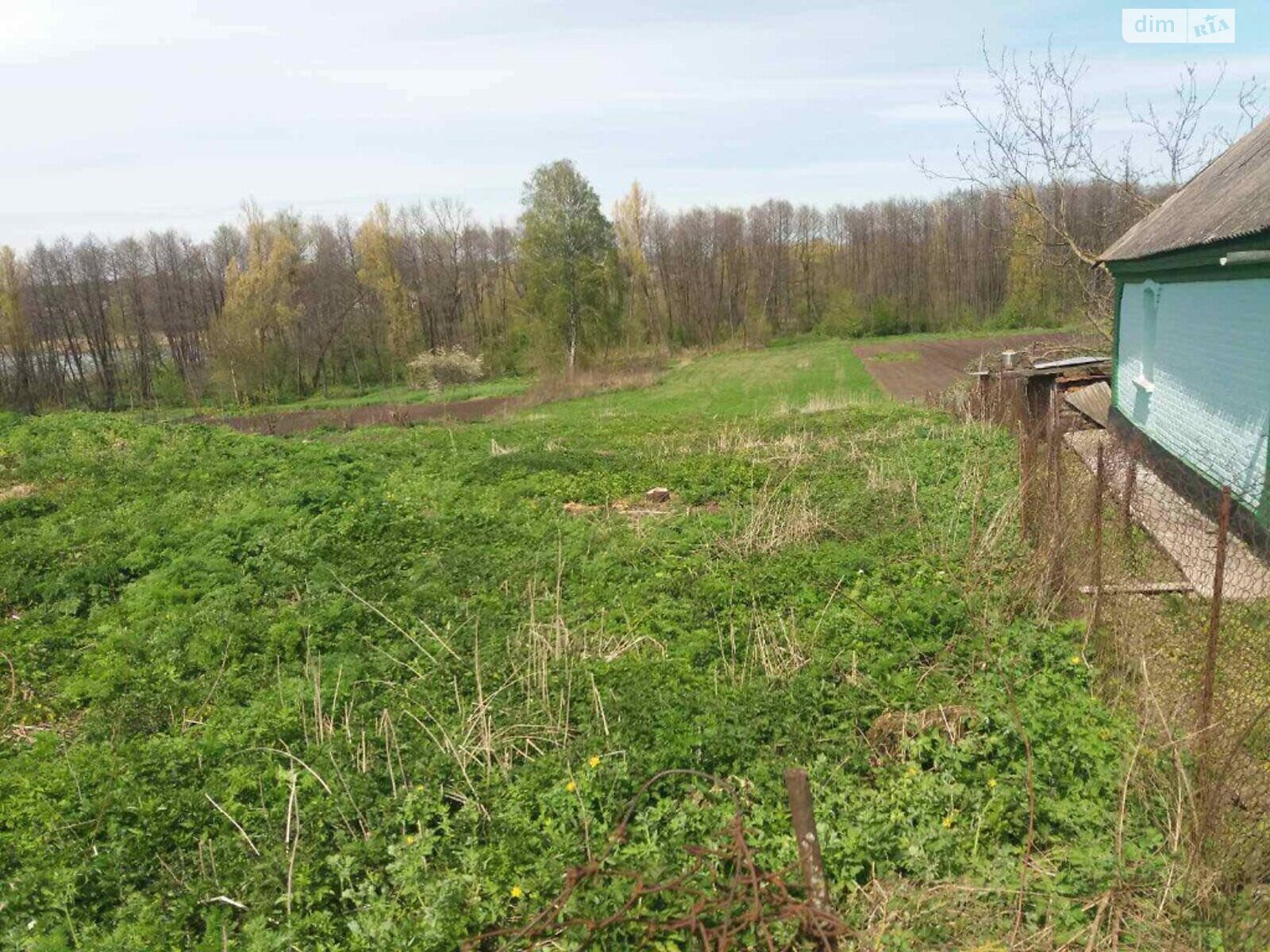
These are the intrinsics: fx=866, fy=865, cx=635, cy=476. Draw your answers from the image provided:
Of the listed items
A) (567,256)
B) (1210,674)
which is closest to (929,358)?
(567,256)

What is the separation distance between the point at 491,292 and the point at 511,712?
5874 cm

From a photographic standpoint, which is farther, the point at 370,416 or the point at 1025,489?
the point at 370,416

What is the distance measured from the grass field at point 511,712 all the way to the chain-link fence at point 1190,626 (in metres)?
0.26

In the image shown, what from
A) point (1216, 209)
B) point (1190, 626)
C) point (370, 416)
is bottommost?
point (1190, 626)

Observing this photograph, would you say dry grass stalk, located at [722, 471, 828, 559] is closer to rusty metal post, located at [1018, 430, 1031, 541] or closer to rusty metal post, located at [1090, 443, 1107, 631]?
rusty metal post, located at [1018, 430, 1031, 541]

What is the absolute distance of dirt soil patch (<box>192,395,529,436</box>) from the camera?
28891 millimetres

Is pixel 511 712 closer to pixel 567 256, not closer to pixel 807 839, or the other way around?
pixel 807 839

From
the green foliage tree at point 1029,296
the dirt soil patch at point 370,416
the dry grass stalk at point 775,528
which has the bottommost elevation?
the dirt soil patch at point 370,416

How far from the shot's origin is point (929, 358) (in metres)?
41.9

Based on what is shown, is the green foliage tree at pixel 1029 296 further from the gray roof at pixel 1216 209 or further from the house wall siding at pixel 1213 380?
the house wall siding at pixel 1213 380

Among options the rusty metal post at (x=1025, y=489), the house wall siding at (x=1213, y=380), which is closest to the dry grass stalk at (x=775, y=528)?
the rusty metal post at (x=1025, y=489)

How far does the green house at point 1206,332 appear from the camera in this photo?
845 centimetres

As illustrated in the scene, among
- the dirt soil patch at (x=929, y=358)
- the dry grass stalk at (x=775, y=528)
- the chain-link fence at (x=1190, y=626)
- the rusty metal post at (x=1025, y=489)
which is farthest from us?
the dirt soil patch at (x=929, y=358)

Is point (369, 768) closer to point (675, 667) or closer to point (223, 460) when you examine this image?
point (675, 667)
